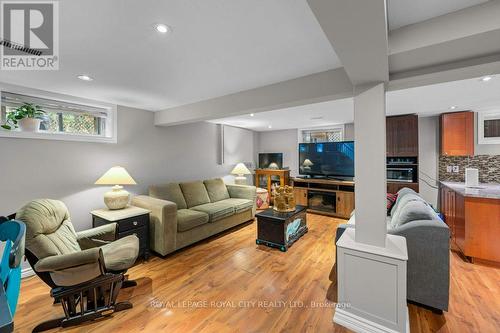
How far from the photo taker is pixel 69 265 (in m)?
1.61

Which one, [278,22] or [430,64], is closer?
[278,22]

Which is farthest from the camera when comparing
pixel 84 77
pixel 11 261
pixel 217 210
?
pixel 217 210

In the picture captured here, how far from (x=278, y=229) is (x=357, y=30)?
260 cm

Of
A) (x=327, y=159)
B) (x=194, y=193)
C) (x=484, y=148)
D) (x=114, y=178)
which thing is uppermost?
(x=484, y=148)

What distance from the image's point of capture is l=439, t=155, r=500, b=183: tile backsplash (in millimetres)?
3641

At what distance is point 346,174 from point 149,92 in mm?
4306

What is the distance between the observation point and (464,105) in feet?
11.1

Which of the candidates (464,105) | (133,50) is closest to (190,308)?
(133,50)

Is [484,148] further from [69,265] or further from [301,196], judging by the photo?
[69,265]

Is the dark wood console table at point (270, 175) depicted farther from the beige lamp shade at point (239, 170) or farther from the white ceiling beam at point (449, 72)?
the white ceiling beam at point (449, 72)

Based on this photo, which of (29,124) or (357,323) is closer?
(357,323)

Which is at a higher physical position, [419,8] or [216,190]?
[419,8]

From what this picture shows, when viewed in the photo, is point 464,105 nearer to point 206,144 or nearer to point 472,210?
point 472,210

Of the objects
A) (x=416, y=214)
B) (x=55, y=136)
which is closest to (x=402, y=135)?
(x=416, y=214)
